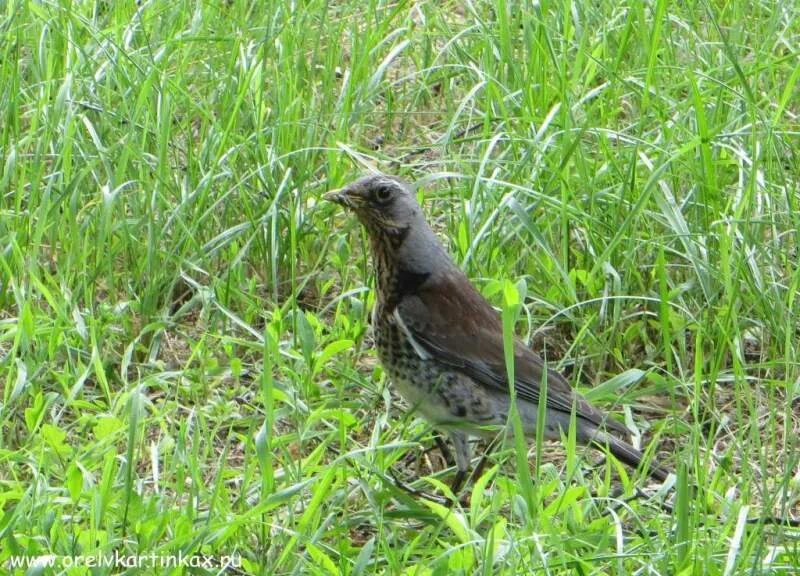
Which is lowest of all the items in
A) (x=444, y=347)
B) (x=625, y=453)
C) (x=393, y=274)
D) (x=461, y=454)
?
(x=461, y=454)

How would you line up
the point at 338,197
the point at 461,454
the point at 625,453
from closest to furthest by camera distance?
the point at 625,453, the point at 461,454, the point at 338,197

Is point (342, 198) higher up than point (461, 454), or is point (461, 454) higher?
point (342, 198)

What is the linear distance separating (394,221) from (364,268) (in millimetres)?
713

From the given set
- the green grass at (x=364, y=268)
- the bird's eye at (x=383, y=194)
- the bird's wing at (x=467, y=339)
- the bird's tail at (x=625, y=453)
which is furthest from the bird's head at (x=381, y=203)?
the bird's tail at (x=625, y=453)

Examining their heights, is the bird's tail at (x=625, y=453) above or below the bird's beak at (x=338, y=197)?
below

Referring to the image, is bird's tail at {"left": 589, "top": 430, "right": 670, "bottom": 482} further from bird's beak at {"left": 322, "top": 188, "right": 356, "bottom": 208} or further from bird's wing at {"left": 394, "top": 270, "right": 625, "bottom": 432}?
bird's beak at {"left": 322, "top": 188, "right": 356, "bottom": 208}

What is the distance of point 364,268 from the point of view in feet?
19.8

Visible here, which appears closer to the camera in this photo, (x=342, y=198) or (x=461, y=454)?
(x=461, y=454)

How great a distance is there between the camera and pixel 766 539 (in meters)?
4.33

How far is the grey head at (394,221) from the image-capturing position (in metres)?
5.30

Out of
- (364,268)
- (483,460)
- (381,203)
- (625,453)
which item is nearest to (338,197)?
(381,203)

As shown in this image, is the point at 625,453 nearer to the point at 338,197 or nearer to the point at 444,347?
the point at 444,347

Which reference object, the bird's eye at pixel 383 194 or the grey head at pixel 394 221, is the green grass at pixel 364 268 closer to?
the grey head at pixel 394 221

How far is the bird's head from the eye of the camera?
5.29 meters
